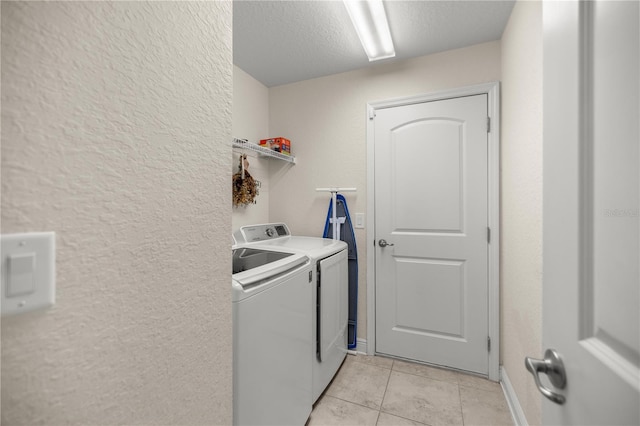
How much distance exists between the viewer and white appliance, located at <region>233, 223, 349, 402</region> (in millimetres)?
1660

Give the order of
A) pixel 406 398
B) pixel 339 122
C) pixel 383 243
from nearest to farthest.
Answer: pixel 406 398, pixel 383 243, pixel 339 122

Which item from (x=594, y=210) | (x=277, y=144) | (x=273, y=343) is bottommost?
(x=273, y=343)

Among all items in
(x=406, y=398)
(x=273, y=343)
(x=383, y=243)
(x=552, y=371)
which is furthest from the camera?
(x=383, y=243)

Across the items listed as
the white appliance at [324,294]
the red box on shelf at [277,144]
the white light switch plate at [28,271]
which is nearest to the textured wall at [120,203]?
the white light switch plate at [28,271]

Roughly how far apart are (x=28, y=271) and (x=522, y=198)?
1945 millimetres

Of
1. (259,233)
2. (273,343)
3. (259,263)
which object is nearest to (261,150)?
(259,233)

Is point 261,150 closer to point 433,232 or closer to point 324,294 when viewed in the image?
point 324,294

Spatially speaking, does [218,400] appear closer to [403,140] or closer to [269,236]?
[269,236]

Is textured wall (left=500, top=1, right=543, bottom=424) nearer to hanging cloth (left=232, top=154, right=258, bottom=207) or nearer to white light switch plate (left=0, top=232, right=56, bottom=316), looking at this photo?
white light switch plate (left=0, top=232, right=56, bottom=316)

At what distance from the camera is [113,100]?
0.52m

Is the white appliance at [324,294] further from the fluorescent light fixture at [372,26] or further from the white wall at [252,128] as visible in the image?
the fluorescent light fixture at [372,26]

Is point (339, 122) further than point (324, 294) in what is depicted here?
Yes

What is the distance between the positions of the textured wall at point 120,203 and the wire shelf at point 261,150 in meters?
1.17

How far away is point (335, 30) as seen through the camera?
1834 millimetres
